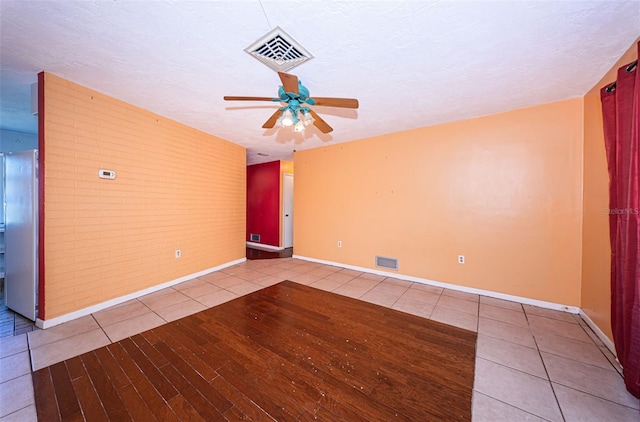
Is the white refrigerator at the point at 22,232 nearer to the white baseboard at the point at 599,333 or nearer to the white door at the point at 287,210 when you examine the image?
the white door at the point at 287,210

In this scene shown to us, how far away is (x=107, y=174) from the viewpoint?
8.92 feet

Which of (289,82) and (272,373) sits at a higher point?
(289,82)

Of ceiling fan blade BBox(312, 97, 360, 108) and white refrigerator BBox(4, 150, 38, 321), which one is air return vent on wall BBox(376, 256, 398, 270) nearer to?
ceiling fan blade BBox(312, 97, 360, 108)

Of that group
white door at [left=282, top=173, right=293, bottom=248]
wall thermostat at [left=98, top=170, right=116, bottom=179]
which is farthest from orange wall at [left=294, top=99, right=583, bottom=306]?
wall thermostat at [left=98, top=170, right=116, bottom=179]

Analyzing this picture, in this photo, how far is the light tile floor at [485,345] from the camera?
56.1 inches

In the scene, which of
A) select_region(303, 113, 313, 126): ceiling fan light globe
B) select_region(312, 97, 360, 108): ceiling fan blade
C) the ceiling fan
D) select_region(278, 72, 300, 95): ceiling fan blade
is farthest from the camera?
select_region(303, 113, 313, 126): ceiling fan light globe

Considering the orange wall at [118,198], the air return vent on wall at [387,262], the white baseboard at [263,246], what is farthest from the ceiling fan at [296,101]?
the white baseboard at [263,246]

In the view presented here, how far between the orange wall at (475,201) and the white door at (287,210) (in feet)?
6.56

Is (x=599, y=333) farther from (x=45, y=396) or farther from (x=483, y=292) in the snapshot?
(x=45, y=396)

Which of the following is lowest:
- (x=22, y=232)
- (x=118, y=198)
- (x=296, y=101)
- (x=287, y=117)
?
(x=22, y=232)

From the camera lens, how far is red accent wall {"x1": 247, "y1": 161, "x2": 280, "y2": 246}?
621cm

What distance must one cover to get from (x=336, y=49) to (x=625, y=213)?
8.52ft

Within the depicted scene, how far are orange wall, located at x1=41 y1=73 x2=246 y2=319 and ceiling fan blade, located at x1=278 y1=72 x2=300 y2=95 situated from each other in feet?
8.52

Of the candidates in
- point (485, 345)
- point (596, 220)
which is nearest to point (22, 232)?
point (485, 345)
